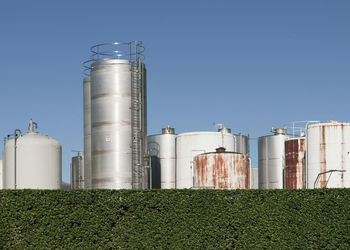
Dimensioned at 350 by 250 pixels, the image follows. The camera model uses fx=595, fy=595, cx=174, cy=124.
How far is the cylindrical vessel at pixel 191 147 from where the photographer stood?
48.4 meters

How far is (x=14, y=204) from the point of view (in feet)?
76.8

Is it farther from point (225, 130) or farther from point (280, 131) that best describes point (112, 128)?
point (280, 131)

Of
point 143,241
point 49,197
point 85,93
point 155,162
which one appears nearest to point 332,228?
point 143,241

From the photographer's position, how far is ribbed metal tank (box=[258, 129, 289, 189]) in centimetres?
5647

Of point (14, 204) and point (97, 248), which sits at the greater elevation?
point (14, 204)

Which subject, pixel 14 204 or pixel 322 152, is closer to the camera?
pixel 14 204

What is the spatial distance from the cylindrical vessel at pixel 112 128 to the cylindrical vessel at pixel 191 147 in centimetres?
985

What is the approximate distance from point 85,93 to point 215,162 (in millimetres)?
11612

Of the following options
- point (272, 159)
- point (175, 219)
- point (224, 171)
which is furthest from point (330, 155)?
point (272, 159)

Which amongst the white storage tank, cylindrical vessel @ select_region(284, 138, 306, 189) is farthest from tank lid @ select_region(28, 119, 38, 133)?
cylindrical vessel @ select_region(284, 138, 306, 189)

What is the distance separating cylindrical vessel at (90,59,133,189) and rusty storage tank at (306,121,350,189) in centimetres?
1205

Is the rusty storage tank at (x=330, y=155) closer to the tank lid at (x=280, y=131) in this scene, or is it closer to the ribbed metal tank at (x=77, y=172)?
the tank lid at (x=280, y=131)

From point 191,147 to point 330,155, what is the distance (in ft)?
46.4

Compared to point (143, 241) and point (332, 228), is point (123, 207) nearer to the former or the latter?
point (143, 241)
